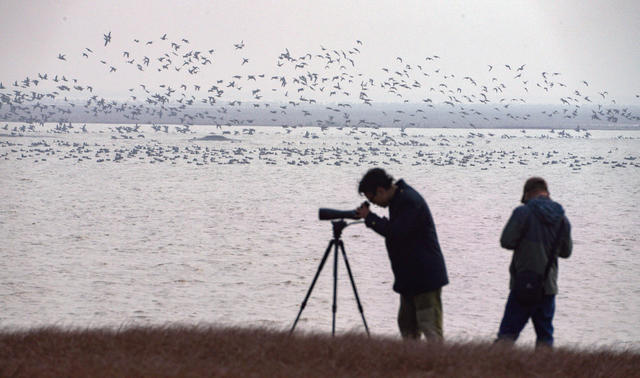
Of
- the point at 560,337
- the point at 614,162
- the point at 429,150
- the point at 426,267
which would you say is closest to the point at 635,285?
the point at 560,337

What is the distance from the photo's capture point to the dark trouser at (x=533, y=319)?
26.1ft

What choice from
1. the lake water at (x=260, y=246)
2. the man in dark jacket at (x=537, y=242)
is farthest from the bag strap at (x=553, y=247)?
the lake water at (x=260, y=246)

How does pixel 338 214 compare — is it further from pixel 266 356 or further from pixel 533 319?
pixel 533 319

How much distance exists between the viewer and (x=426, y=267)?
784cm

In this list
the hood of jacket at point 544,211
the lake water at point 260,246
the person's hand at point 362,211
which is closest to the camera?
the hood of jacket at point 544,211

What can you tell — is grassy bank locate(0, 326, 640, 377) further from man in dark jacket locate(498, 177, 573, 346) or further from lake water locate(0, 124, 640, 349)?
lake water locate(0, 124, 640, 349)

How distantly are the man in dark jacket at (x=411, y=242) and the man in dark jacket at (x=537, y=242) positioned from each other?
0.62 metres

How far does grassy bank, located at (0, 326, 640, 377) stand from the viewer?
683cm

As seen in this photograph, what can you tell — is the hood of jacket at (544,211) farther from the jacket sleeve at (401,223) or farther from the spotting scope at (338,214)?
the spotting scope at (338,214)

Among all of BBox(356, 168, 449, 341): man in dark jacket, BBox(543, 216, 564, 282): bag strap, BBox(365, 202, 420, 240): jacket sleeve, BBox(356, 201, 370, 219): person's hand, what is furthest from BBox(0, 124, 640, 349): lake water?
BBox(356, 201, 370, 219): person's hand

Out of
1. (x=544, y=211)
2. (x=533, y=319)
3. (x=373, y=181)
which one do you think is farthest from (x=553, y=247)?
(x=373, y=181)

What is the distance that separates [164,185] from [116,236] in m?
11.4

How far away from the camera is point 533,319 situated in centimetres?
802

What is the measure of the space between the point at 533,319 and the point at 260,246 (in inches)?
416
